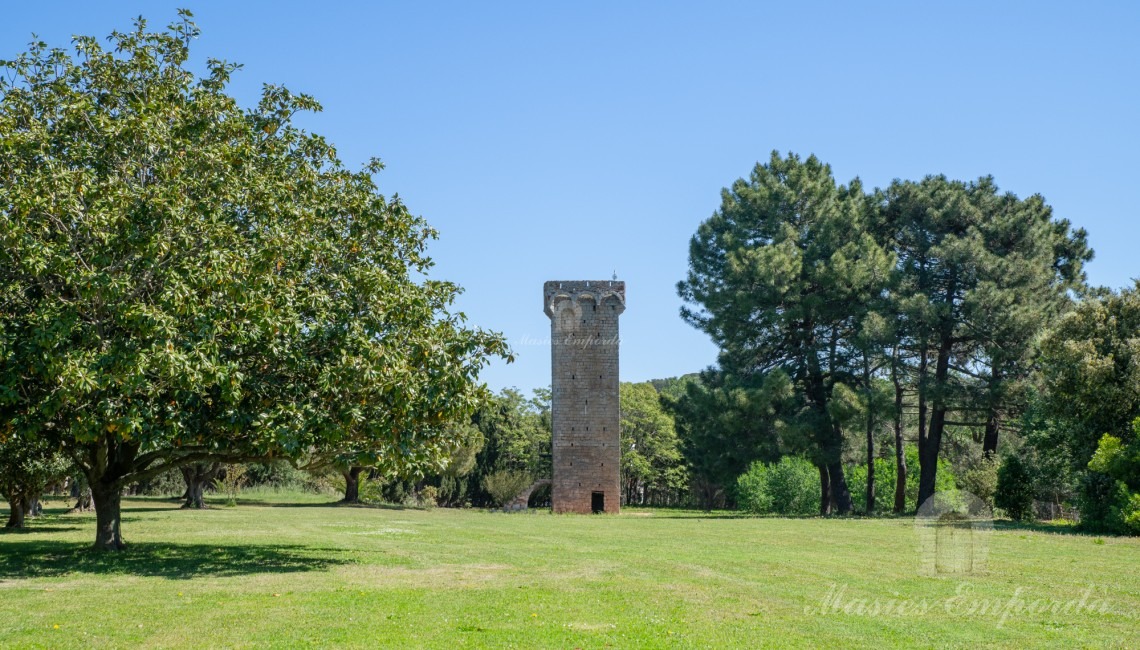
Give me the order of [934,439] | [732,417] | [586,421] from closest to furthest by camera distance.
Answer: [934,439] < [732,417] < [586,421]

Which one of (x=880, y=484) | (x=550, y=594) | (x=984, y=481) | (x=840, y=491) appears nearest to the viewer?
(x=550, y=594)

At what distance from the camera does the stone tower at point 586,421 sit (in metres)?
47.4

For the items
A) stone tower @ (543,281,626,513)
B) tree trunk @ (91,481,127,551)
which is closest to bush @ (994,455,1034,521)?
stone tower @ (543,281,626,513)

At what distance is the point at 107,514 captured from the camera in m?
18.5

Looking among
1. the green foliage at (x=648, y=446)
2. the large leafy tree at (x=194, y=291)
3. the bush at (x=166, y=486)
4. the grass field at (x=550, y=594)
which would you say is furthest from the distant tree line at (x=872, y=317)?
the bush at (x=166, y=486)

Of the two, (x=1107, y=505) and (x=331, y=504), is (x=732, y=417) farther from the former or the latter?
(x=331, y=504)

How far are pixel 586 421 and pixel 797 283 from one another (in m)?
11.9

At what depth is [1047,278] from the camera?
131ft

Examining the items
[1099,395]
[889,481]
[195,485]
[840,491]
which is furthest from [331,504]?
[1099,395]

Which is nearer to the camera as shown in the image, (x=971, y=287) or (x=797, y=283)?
(x=971, y=287)

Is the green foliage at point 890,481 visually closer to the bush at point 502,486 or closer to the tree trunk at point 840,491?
the tree trunk at point 840,491

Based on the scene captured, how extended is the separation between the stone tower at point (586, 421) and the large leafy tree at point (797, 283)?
4828 millimetres

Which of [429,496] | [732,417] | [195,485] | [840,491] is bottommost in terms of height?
[429,496]

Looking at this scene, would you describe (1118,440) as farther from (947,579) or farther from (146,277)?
(146,277)
